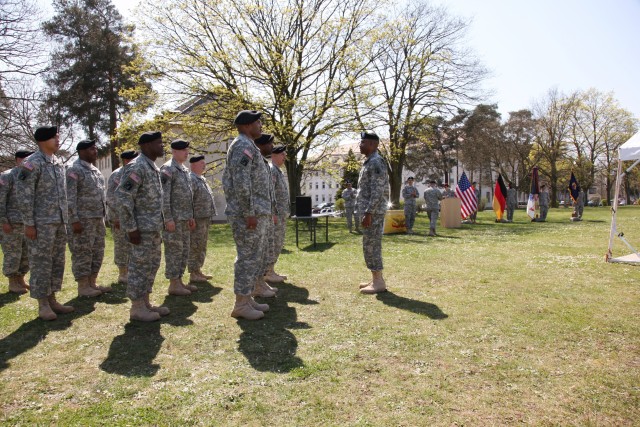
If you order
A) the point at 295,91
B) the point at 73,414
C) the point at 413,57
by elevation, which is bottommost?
the point at 73,414

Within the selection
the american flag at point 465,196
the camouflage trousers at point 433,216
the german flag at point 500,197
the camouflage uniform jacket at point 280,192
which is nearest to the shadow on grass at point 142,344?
the camouflage uniform jacket at point 280,192

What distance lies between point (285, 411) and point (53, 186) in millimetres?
4235

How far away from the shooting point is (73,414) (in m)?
2.92

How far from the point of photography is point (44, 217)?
17.1 ft

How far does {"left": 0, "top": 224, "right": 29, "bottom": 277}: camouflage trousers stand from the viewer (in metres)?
6.96

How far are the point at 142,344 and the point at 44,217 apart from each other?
217 cm

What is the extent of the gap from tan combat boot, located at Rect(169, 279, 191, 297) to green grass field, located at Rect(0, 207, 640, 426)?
0.19 meters

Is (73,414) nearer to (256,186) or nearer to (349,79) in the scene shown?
(256,186)

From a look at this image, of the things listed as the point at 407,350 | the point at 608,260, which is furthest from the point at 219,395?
the point at 608,260

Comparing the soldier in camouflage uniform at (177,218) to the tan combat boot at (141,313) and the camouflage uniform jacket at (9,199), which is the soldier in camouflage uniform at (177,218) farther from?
the camouflage uniform jacket at (9,199)

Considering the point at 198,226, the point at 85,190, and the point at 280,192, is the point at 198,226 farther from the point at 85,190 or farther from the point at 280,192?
the point at 85,190

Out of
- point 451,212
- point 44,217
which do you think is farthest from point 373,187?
point 451,212

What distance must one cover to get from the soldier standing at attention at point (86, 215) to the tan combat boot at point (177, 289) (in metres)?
1.05

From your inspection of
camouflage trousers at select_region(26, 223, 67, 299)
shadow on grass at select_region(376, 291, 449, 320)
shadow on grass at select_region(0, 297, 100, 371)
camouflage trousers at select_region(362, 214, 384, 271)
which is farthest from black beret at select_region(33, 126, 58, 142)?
shadow on grass at select_region(376, 291, 449, 320)
